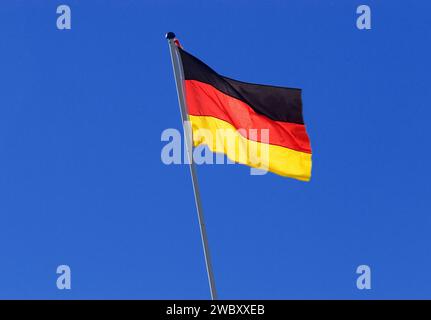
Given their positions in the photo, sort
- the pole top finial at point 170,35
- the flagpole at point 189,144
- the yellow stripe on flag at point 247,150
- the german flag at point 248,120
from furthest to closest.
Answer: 1. the german flag at point 248,120
2. the yellow stripe on flag at point 247,150
3. the pole top finial at point 170,35
4. the flagpole at point 189,144

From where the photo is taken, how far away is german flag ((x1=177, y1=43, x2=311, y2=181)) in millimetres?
21297

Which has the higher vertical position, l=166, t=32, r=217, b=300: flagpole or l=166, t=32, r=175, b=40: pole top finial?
l=166, t=32, r=175, b=40: pole top finial

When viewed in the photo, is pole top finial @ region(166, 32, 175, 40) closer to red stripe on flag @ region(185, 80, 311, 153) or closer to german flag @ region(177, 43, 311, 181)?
german flag @ region(177, 43, 311, 181)

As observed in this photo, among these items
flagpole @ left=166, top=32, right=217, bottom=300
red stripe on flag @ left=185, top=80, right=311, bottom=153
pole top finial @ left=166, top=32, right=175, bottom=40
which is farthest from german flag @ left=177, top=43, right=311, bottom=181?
pole top finial @ left=166, top=32, right=175, bottom=40

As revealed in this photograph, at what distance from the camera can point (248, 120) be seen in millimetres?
22719

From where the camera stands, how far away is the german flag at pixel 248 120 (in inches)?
838

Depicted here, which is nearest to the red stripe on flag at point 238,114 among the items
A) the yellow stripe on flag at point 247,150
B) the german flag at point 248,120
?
the german flag at point 248,120

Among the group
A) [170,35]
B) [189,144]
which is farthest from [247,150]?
[170,35]

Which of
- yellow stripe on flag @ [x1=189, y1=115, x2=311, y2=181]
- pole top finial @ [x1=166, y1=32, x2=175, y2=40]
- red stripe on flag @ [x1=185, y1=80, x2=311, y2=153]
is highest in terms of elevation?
pole top finial @ [x1=166, y1=32, x2=175, y2=40]

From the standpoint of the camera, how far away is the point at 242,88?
2292 cm

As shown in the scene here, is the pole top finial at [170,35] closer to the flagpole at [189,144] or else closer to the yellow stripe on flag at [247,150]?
the flagpole at [189,144]
